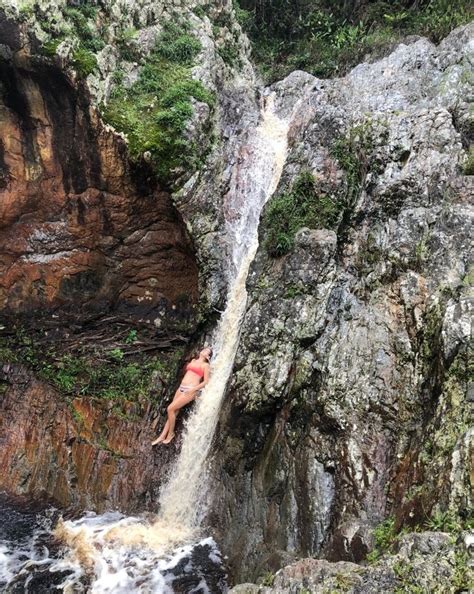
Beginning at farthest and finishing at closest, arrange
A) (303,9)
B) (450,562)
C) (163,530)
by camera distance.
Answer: (303,9) < (163,530) < (450,562)

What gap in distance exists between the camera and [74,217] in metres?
11.4

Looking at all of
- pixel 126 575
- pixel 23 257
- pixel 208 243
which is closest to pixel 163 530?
pixel 126 575

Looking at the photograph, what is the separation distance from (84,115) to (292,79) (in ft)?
25.5

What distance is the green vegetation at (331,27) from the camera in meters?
15.0

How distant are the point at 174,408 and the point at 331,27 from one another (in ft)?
48.7

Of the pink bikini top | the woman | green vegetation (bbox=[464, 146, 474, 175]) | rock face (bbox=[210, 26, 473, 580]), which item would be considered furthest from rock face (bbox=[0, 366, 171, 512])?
green vegetation (bbox=[464, 146, 474, 175])

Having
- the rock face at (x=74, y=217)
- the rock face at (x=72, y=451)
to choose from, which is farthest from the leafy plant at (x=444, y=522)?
the rock face at (x=74, y=217)

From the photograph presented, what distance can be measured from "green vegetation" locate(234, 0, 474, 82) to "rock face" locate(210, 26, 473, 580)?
15.4 feet

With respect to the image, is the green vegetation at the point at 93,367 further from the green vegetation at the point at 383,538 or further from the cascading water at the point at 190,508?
the green vegetation at the point at 383,538

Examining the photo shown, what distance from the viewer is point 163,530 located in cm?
912

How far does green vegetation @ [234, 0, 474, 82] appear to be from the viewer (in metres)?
15.0

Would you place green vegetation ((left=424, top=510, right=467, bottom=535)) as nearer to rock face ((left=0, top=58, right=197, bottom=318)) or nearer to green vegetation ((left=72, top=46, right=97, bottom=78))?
rock face ((left=0, top=58, right=197, bottom=318))

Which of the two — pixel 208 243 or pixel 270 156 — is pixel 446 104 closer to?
pixel 270 156

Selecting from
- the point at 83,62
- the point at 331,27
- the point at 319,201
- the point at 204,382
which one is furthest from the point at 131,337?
the point at 331,27
